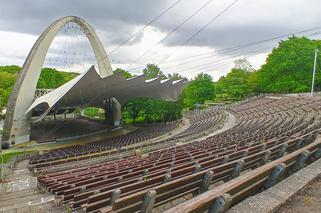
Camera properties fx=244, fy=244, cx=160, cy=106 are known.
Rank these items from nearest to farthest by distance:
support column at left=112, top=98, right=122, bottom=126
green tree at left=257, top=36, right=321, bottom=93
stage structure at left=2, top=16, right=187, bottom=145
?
stage structure at left=2, top=16, right=187, bottom=145 < green tree at left=257, top=36, right=321, bottom=93 < support column at left=112, top=98, right=122, bottom=126

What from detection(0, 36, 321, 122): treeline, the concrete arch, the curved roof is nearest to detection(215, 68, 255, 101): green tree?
detection(0, 36, 321, 122): treeline

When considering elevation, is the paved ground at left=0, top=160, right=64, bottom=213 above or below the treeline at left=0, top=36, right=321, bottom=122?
below

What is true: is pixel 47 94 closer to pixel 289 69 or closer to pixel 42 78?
pixel 289 69

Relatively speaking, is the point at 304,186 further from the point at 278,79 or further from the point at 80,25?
the point at 278,79

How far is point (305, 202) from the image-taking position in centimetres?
322

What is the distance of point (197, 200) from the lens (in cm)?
221

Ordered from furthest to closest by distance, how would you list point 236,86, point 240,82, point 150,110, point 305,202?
1. point 240,82
2. point 236,86
3. point 150,110
4. point 305,202

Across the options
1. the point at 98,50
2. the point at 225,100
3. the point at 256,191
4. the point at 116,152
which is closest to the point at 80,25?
the point at 98,50

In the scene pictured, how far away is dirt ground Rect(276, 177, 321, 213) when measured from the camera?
3.01 meters

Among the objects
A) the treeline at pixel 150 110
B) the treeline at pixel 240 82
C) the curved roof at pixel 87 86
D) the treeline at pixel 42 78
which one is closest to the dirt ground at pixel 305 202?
the curved roof at pixel 87 86

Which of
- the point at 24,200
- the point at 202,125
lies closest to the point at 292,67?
the point at 202,125

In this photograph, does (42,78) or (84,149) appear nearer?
(84,149)

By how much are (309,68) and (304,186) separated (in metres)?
47.4

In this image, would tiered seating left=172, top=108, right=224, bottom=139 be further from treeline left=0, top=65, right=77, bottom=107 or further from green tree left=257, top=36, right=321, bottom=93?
treeline left=0, top=65, right=77, bottom=107
